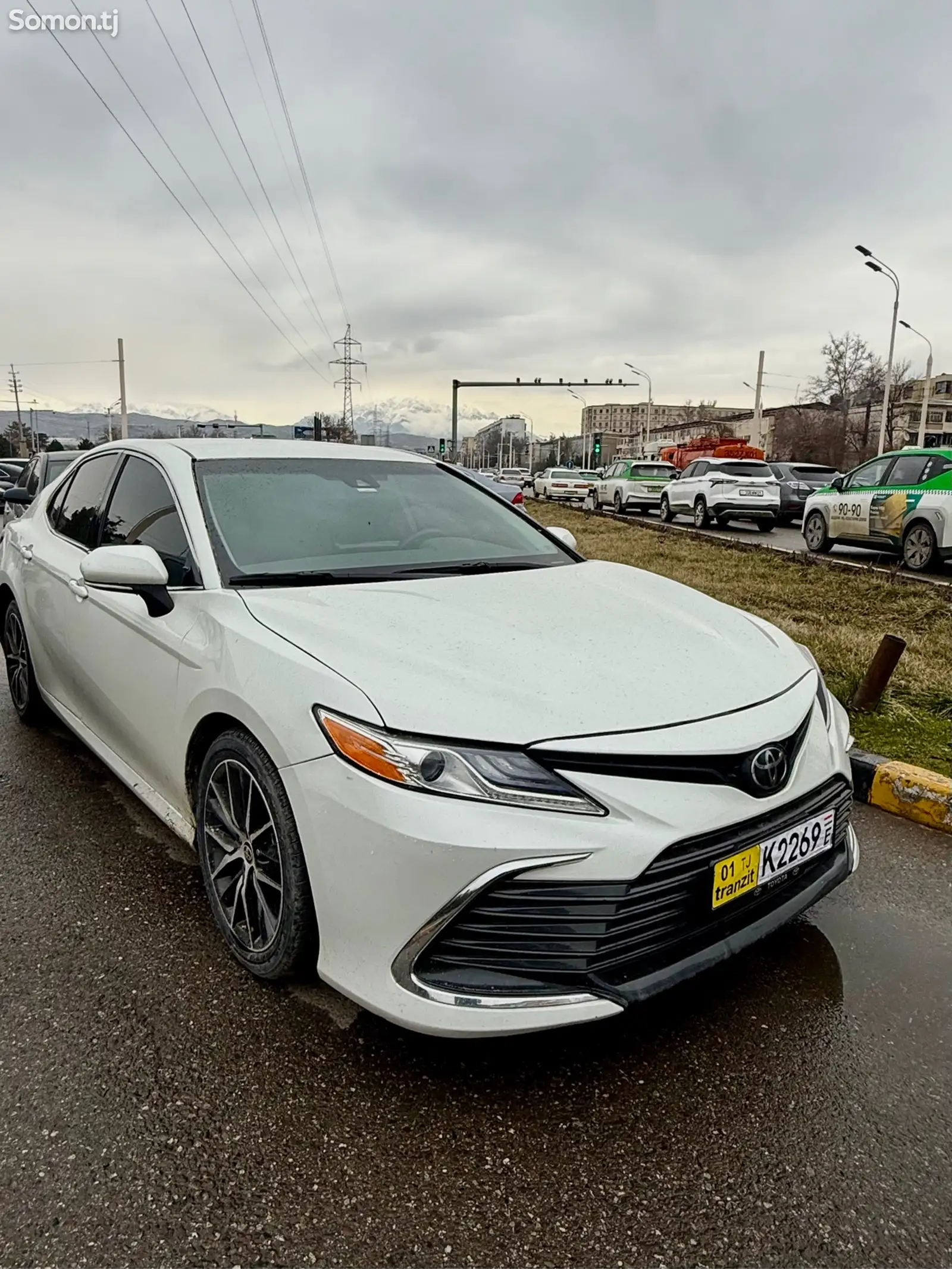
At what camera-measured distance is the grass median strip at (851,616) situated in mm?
4402

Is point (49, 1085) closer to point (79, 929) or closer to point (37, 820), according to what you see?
point (79, 929)

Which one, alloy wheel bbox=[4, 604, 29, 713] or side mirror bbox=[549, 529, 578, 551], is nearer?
side mirror bbox=[549, 529, 578, 551]

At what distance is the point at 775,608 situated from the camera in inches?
304

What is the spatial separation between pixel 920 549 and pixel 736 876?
1049cm

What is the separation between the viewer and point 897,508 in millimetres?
11477

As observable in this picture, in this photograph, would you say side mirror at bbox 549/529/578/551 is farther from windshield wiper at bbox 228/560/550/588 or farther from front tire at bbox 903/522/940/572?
front tire at bbox 903/522/940/572

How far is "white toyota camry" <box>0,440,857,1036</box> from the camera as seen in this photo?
6.03 ft

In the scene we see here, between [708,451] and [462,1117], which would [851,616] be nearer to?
[462,1117]

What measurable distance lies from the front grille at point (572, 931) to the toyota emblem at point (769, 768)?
7.1 inches

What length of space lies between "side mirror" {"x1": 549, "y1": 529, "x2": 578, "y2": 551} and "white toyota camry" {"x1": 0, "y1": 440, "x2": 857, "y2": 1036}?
457 mm

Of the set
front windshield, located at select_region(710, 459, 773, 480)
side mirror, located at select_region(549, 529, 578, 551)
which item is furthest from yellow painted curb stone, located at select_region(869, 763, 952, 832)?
front windshield, located at select_region(710, 459, 773, 480)

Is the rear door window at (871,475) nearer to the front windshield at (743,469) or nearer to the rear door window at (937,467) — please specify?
the rear door window at (937,467)

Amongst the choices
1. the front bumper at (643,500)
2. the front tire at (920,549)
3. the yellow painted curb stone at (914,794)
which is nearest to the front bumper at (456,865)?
the yellow painted curb stone at (914,794)

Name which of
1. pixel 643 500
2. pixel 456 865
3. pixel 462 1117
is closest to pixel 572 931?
pixel 456 865
